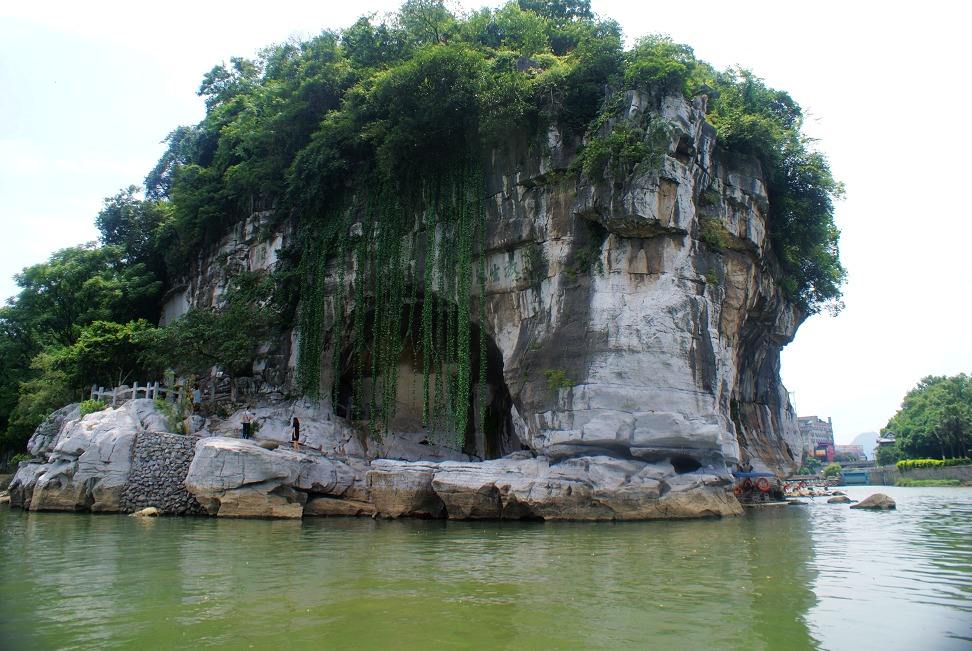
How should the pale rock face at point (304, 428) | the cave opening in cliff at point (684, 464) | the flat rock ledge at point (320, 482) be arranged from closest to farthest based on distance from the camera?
the flat rock ledge at point (320, 482) → the cave opening in cliff at point (684, 464) → the pale rock face at point (304, 428)

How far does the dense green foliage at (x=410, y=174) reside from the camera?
1695 centimetres

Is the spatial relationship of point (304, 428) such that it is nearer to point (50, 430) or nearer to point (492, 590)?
point (50, 430)

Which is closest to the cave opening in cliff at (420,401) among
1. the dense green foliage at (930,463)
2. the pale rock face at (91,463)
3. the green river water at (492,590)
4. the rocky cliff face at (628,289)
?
the rocky cliff face at (628,289)

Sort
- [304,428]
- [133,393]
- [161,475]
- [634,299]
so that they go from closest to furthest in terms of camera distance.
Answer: [634,299]
[161,475]
[304,428]
[133,393]

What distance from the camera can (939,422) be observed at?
45125 mm

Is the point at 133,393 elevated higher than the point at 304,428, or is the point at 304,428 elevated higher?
the point at 133,393

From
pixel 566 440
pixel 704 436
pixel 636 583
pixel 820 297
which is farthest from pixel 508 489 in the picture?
pixel 820 297

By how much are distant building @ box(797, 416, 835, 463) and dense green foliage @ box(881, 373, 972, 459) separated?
70.5ft

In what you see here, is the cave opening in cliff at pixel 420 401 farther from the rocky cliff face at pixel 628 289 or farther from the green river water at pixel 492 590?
the green river water at pixel 492 590

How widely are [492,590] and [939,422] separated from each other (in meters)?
50.1

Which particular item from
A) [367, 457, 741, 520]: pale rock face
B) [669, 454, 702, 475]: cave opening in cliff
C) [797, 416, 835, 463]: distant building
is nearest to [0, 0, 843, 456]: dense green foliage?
[367, 457, 741, 520]: pale rock face

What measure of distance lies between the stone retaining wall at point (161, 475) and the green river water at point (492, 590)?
18.2ft

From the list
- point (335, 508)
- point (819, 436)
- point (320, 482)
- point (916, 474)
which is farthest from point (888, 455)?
point (320, 482)

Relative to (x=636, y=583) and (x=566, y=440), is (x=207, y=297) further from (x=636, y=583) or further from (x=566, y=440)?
(x=636, y=583)
